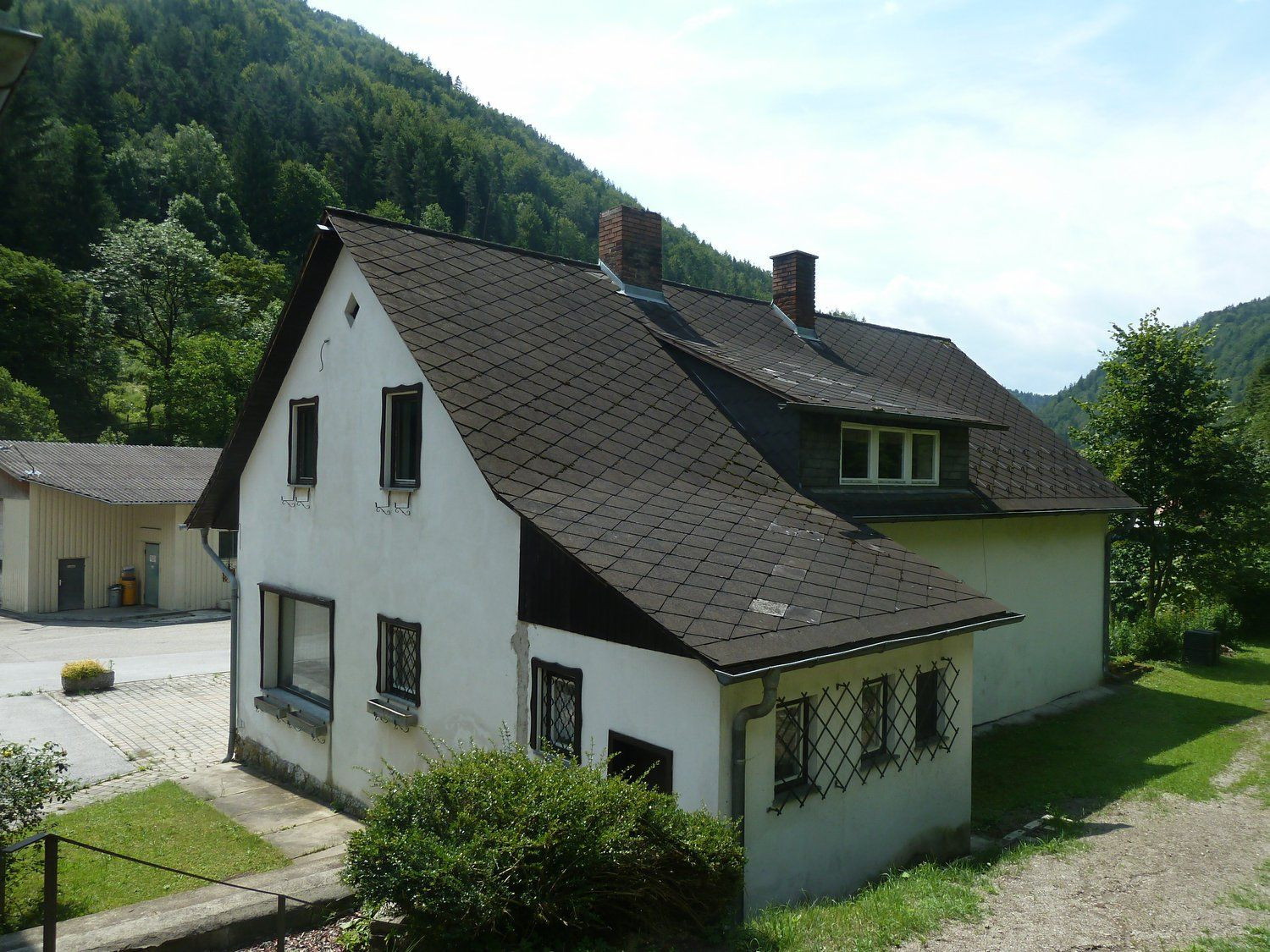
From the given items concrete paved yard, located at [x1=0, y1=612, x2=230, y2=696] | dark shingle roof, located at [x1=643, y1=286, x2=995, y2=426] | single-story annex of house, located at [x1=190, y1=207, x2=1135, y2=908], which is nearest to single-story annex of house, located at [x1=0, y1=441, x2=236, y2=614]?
concrete paved yard, located at [x1=0, y1=612, x2=230, y2=696]

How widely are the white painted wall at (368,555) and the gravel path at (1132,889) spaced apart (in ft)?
14.7

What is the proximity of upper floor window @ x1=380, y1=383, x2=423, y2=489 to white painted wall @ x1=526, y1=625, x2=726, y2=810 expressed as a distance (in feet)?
11.2

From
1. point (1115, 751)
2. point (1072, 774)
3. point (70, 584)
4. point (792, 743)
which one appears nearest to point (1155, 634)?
point (1115, 751)

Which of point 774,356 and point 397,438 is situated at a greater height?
point 774,356

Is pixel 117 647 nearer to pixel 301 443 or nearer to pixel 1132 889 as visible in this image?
pixel 301 443

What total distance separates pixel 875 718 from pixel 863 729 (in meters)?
0.24

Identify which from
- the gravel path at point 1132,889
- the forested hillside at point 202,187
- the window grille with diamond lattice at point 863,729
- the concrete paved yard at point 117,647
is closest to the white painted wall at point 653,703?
the window grille with diamond lattice at point 863,729

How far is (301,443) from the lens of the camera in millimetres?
12766

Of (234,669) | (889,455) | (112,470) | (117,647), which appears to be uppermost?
(889,455)

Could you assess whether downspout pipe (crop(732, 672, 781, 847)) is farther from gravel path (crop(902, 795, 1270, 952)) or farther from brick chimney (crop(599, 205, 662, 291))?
brick chimney (crop(599, 205, 662, 291))

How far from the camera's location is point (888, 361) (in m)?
17.6

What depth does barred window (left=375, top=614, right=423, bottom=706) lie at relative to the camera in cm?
998

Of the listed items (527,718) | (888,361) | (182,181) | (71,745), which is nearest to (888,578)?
(527,718)

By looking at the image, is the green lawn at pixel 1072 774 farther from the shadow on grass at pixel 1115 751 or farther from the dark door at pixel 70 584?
the dark door at pixel 70 584
